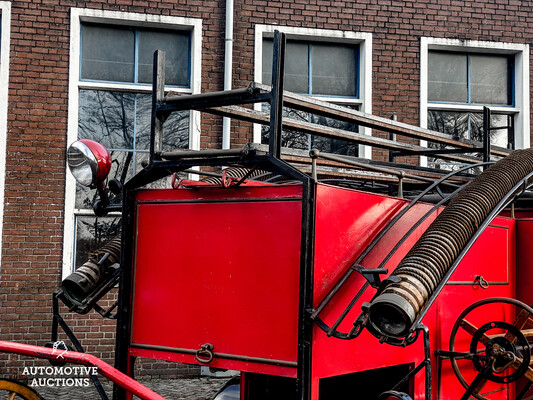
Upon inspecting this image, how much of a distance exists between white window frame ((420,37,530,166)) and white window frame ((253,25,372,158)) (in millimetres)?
795

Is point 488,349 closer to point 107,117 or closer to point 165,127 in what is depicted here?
point 165,127

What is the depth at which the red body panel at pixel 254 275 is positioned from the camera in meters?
3.31

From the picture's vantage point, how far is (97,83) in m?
8.59

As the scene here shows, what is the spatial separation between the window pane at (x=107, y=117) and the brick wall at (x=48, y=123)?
30 cm

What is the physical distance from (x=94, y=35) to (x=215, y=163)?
5692 millimetres

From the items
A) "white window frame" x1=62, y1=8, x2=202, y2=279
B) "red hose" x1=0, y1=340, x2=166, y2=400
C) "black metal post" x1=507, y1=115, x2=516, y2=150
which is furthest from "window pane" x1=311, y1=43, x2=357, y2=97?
"red hose" x1=0, y1=340, x2=166, y2=400

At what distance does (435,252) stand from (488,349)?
2.95 feet

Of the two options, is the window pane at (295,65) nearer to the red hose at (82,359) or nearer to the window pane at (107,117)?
the window pane at (107,117)

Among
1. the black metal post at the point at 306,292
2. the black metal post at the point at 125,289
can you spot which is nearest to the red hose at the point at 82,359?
the black metal post at the point at 125,289

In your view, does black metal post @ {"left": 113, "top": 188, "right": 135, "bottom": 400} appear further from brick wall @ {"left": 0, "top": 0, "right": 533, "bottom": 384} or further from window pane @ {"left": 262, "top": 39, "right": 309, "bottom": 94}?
window pane @ {"left": 262, "top": 39, "right": 309, "bottom": 94}

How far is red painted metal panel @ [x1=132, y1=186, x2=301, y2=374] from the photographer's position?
3322mm

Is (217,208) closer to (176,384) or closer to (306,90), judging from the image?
(176,384)

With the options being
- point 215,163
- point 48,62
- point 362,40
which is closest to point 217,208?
→ point 215,163

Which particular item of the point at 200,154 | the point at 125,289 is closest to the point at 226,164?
the point at 200,154
